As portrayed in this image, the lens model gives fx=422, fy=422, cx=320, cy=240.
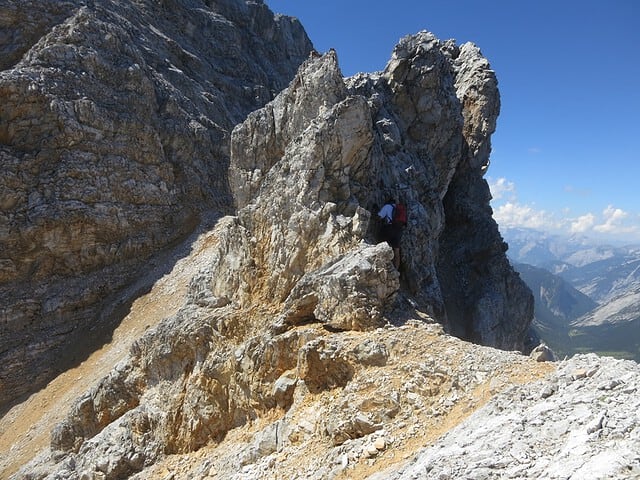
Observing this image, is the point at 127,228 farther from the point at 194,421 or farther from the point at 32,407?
the point at 194,421

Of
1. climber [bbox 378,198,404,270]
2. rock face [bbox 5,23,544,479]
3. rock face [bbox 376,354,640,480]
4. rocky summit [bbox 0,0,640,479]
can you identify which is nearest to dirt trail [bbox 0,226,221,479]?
rocky summit [bbox 0,0,640,479]

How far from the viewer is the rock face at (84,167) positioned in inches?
1463

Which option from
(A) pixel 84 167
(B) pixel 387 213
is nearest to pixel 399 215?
(B) pixel 387 213

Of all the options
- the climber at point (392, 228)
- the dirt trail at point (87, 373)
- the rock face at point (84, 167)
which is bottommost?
the dirt trail at point (87, 373)

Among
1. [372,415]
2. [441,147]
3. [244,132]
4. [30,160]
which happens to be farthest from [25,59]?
[372,415]

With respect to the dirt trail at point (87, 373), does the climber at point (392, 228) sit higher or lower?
higher

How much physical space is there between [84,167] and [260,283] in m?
29.4

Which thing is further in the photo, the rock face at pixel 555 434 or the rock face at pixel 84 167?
the rock face at pixel 84 167

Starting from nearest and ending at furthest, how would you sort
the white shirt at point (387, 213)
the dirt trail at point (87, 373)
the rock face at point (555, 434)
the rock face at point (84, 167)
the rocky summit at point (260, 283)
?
the rock face at point (555, 434) < the rocky summit at point (260, 283) < the white shirt at point (387, 213) < the dirt trail at point (87, 373) < the rock face at point (84, 167)

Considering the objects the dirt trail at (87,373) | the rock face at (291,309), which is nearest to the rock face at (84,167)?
the dirt trail at (87,373)

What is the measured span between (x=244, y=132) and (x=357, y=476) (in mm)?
20512

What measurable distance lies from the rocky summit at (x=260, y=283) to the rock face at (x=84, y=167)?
0.62 ft

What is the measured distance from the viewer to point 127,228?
42.1 m

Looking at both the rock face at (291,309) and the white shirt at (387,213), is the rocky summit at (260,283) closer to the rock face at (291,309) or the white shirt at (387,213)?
the rock face at (291,309)
